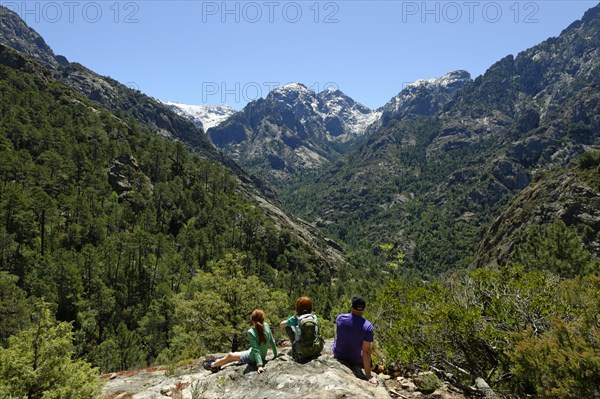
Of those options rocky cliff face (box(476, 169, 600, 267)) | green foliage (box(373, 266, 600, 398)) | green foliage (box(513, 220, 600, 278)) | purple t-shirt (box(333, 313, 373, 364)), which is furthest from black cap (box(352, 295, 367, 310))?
rocky cliff face (box(476, 169, 600, 267))

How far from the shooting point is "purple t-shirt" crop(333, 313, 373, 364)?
9883 millimetres

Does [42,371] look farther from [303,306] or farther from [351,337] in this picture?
[351,337]

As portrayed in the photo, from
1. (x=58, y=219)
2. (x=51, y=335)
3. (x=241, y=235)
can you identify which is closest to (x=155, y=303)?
(x=58, y=219)

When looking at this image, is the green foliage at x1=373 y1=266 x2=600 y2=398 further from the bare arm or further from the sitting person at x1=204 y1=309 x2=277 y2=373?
the sitting person at x1=204 y1=309 x2=277 y2=373

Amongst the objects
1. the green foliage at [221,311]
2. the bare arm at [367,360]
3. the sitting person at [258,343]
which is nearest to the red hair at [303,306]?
the sitting person at [258,343]

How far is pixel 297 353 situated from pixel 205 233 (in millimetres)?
113113

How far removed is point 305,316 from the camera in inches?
404

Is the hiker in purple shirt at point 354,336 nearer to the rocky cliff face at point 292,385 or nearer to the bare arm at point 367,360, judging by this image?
the bare arm at point 367,360

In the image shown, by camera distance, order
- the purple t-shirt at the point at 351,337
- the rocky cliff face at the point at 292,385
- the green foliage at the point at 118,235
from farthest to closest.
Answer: the green foliage at the point at 118,235
the purple t-shirt at the point at 351,337
the rocky cliff face at the point at 292,385

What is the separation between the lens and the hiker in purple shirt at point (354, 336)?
9.72m

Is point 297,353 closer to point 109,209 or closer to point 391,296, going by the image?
point 391,296

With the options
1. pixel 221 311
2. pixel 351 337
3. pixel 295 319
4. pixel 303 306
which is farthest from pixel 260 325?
pixel 221 311

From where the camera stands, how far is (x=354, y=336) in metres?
9.91

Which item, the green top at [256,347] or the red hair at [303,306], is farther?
the green top at [256,347]
